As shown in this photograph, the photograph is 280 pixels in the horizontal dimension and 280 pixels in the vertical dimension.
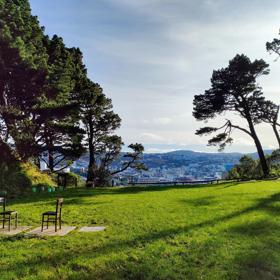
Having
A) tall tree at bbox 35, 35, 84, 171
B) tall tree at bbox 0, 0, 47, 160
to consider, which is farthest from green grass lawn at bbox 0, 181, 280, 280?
tall tree at bbox 35, 35, 84, 171

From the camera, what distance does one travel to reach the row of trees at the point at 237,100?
1164 inches

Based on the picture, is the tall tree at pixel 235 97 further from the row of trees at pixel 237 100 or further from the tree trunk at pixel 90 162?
the tree trunk at pixel 90 162

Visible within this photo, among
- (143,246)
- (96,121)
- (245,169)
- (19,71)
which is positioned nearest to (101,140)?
(96,121)

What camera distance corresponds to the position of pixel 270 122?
29188 millimetres

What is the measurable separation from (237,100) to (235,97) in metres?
0.33

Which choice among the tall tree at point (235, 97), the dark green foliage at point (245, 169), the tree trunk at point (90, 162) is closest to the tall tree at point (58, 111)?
the tree trunk at point (90, 162)

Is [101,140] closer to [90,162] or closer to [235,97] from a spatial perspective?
[90,162]

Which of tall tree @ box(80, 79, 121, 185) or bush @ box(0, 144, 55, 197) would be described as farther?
tall tree @ box(80, 79, 121, 185)

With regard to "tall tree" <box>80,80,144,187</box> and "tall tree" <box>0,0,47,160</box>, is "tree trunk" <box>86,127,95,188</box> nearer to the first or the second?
"tall tree" <box>80,80,144,187</box>

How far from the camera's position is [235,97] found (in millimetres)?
30094

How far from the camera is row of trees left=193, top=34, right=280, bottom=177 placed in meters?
29.6

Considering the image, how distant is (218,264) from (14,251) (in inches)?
134

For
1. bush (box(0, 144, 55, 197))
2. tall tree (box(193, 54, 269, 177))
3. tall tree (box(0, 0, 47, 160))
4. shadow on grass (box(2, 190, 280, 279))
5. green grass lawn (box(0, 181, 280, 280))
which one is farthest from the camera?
tall tree (box(193, 54, 269, 177))

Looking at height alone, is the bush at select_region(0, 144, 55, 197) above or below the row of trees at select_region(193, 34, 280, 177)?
below
